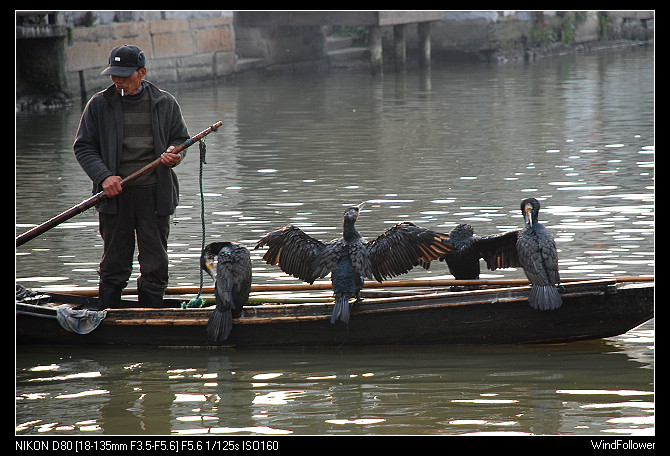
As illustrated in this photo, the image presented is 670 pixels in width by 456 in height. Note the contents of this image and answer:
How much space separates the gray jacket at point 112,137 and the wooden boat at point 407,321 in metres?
0.79

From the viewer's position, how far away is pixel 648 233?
9.48 meters

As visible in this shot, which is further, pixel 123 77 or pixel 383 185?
pixel 383 185

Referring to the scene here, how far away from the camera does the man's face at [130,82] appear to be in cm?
648

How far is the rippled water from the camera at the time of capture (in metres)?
5.71

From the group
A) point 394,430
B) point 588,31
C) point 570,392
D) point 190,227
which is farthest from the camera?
point 588,31

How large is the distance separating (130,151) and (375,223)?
405 cm

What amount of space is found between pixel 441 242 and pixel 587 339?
114 cm

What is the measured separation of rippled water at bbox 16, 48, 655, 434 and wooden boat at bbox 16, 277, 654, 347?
99mm

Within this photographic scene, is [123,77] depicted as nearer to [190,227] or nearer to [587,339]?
[587,339]

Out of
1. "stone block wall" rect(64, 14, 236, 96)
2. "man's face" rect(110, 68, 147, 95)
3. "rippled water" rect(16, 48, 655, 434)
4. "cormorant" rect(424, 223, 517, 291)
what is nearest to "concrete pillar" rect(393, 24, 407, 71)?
"stone block wall" rect(64, 14, 236, 96)

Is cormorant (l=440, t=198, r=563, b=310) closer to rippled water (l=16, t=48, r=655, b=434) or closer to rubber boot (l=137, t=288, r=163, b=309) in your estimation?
rippled water (l=16, t=48, r=655, b=434)

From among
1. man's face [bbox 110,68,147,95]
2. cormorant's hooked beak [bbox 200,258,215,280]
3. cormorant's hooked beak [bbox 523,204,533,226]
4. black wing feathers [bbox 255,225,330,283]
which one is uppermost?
man's face [bbox 110,68,147,95]

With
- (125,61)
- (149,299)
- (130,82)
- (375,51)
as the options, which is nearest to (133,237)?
(149,299)
